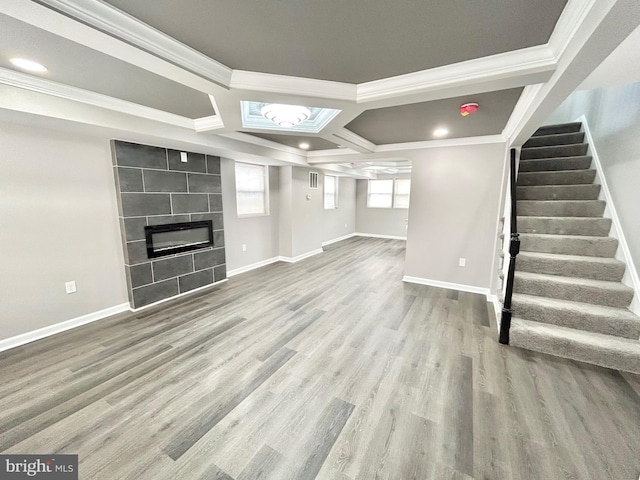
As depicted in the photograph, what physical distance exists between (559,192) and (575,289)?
148 centimetres

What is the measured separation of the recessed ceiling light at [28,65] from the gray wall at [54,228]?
102 centimetres

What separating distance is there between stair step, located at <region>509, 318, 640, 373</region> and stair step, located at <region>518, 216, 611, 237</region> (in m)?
1.25

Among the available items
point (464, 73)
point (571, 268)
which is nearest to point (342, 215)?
point (571, 268)

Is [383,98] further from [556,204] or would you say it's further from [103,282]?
[103,282]

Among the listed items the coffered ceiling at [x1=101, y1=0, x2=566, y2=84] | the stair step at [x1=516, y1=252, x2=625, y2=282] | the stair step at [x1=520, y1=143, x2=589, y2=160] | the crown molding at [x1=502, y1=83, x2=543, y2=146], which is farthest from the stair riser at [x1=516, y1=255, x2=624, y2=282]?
the coffered ceiling at [x1=101, y1=0, x2=566, y2=84]

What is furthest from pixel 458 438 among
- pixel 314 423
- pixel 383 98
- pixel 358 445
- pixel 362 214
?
pixel 362 214

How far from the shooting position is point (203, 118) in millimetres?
3000

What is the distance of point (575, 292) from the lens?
2.62 m

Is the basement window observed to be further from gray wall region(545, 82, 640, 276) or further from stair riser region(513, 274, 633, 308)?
gray wall region(545, 82, 640, 276)

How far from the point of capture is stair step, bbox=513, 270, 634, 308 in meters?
2.46

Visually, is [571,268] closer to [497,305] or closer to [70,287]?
[497,305]

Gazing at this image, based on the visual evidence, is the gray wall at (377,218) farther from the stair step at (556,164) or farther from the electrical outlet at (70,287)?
the electrical outlet at (70,287)

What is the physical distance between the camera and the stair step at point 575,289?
2.46m
